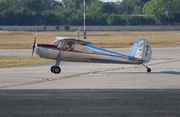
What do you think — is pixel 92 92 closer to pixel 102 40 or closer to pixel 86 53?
pixel 86 53

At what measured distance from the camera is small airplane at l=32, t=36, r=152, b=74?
876 inches

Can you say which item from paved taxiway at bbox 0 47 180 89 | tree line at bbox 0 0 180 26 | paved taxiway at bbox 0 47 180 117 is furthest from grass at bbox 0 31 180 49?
tree line at bbox 0 0 180 26

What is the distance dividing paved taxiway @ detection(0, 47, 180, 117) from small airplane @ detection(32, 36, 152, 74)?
0.59 meters

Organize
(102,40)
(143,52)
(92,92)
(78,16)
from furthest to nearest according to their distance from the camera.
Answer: (78,16) < (102,40) < (143,52) < (92,92)

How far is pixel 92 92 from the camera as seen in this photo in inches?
625

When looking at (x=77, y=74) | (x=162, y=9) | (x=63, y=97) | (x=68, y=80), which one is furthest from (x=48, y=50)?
(x=162, y=9)

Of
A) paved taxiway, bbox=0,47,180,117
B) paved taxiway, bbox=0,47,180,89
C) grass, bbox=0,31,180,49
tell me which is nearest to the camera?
paved taxiway, bbox=0,47,180,117

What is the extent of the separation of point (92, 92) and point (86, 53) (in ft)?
22.3

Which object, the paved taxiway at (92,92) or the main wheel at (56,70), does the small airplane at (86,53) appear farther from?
the paved taxiway at (92,92)

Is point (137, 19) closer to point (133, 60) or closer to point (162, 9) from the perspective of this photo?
point (162, 9)

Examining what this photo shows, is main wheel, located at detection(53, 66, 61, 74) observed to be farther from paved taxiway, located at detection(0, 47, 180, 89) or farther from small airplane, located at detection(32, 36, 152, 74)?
paved taxiway, located at detection(0, 47, 180, 89)

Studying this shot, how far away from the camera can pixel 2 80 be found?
65.1 feet

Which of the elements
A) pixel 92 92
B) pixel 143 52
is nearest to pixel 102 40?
pixel 143 52

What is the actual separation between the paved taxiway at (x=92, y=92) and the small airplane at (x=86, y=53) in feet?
1.95
